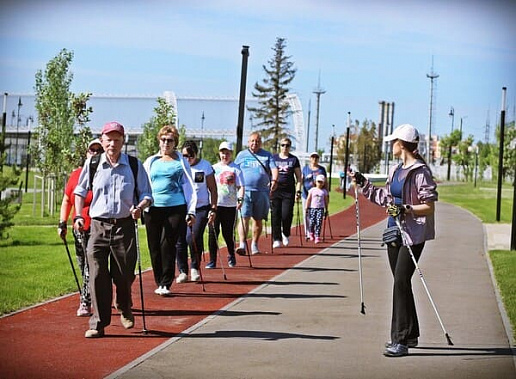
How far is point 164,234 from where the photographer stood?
38.4 feet

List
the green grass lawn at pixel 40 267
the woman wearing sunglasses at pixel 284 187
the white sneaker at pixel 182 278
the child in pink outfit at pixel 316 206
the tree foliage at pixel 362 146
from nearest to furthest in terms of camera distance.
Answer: the green grass lawn at pixel 40 267
the white sneaker at pixel 182 278
the woman wearing sunglasses at pixel 284 187
the child in pink outfit at pixel 316 206
the tree foliage at pixel 362 146

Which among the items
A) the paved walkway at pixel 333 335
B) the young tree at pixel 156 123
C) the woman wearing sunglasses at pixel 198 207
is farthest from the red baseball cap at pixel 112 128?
the young tree at pixel 156 123

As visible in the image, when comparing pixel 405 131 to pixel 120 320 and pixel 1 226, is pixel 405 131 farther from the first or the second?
pixel 1 226

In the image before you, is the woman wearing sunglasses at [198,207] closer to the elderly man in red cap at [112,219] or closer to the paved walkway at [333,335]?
the paved walkway at [333,335]

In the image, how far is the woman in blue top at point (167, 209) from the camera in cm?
1168

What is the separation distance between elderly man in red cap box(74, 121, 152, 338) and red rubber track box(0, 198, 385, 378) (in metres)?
0.38

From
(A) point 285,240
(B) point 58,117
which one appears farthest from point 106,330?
(B) point 58,117

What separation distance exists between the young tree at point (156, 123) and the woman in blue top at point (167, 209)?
42.9ft

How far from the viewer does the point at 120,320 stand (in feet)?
32.6

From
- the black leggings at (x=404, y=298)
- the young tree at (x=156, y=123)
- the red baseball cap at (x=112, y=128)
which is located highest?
the young tree at (x=156, y=123)

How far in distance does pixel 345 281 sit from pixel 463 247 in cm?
680

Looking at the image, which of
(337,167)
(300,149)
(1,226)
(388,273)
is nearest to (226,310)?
(388,273)

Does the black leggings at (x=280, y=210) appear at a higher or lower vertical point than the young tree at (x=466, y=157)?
lower

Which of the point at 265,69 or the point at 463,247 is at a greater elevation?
the point at 265,69
